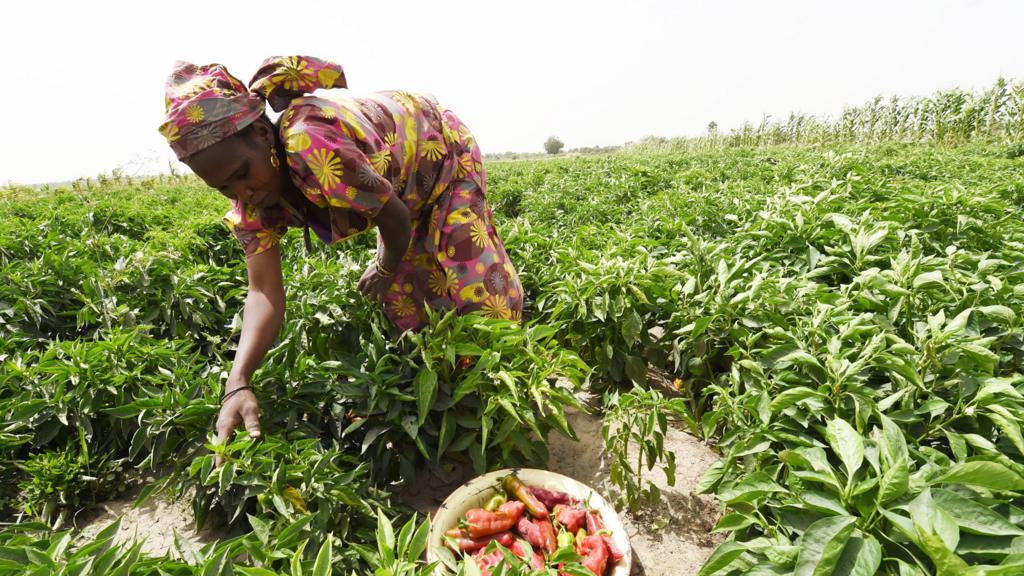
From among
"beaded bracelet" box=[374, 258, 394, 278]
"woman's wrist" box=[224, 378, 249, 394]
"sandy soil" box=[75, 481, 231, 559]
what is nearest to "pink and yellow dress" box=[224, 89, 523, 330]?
"beaded bracelet" box=[374, 258, 394, 278]

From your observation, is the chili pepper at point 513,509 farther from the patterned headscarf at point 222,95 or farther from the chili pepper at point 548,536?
the patterned headscarf at point 222,95

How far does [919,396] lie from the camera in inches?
58.9

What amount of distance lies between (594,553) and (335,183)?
4.63 feet

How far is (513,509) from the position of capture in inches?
66.1

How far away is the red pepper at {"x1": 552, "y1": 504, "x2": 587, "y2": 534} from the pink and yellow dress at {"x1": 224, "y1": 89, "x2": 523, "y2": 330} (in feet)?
2.89

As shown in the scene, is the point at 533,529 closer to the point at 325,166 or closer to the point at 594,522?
the point at 594,522

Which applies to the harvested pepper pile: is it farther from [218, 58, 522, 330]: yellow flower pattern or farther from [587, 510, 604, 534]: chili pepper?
[218, 58, 522, 330]: yellow flower pattern

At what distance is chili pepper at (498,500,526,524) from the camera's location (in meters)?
1.67

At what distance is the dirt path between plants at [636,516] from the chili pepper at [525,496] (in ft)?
1.50

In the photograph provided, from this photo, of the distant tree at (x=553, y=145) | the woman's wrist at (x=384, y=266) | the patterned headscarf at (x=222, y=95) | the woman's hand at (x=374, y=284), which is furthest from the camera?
the distant tree at (x=553, y=145)

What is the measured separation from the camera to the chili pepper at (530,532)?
1.63 meters

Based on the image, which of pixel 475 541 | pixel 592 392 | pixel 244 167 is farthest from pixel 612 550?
pixel 244 167

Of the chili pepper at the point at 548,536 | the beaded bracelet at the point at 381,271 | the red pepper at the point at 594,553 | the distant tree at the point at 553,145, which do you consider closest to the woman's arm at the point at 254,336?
the beaded bracelet at the point at 381,271

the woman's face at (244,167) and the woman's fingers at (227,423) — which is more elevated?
the woman's face at (244,167)
